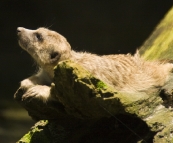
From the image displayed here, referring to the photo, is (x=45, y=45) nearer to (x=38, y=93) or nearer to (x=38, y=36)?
(x=38, y=36)

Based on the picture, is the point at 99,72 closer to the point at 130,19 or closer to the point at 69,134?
the point at 69,134

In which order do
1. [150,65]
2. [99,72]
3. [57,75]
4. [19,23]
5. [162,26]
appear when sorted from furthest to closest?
1. [19,23]
2. [162,26]
3. [150,65]
4. [99,72]
5. [57,75]

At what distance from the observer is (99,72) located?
2512mm

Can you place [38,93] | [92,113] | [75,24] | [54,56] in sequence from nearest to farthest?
[92,113] → [38,93] → [54,56] → [75,24]

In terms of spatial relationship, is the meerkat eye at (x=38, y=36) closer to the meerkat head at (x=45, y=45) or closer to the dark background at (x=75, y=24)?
the meerkat head at (x=45, y=45)

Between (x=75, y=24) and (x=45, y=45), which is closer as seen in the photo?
(x=45, y=45)

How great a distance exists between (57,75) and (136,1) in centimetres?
383

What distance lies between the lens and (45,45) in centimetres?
271

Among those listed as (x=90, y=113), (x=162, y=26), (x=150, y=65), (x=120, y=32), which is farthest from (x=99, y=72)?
(x=120, y=32)

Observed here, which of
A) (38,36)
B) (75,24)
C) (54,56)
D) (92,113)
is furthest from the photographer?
(75,24)

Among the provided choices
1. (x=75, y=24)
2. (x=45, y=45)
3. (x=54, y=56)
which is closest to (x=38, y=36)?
(x=45, y=45)

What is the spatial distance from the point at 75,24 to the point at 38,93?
3.41 m

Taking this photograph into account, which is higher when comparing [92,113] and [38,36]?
[38,36]

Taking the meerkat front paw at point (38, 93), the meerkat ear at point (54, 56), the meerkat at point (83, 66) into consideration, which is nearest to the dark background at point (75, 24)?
the meerkat at point (83, 66)
